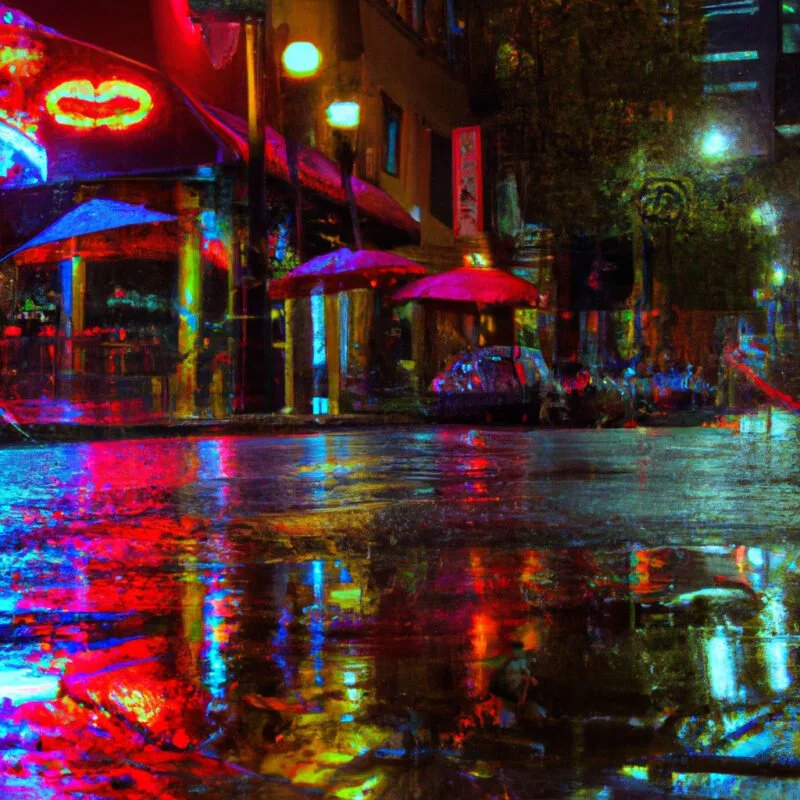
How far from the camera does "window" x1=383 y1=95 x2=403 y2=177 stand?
2520 cm

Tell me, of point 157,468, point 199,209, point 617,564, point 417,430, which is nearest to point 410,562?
point 617,564

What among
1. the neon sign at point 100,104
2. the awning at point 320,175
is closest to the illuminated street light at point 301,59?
the awning at point 320,175

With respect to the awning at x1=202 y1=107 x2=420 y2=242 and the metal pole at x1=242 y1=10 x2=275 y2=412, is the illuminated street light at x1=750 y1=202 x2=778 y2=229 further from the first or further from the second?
the metal pole at x1=242 y1=10 x2=275 y2=412

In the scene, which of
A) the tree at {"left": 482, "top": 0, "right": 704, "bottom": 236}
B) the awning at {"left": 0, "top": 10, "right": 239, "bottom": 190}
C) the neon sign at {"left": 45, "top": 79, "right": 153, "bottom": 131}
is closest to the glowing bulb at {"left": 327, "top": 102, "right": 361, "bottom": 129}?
the awning at {"left": 0, "top": 10, "right": 239, "bottom": 190}

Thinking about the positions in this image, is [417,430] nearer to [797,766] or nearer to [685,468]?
[685,468]

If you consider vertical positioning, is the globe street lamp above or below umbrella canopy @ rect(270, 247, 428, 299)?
above

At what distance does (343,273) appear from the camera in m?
18.9

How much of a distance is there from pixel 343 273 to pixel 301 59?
6.07 meters

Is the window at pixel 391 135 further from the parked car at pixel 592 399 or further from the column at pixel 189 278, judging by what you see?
the parked car at pixel 592 399

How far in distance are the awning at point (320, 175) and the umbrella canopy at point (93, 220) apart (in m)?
2.10

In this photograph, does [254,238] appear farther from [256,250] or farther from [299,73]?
[299,73]

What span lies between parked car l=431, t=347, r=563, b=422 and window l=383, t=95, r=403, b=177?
719cm

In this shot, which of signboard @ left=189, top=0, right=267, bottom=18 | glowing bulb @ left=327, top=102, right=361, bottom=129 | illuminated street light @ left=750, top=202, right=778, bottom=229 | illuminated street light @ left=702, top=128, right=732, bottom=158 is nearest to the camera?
signboard @ left=189, top=0, right=267, bottom=18

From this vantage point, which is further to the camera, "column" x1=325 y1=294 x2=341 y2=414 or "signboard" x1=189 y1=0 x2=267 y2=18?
"column" x1=325 y1=294 x2=341 y2=414
